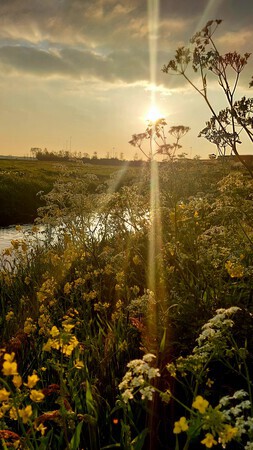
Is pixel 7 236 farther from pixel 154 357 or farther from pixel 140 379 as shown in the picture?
pixel 140 379

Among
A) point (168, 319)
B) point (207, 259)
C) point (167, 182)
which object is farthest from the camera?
point (167, 182)

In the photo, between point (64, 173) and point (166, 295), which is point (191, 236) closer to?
point (166, 295)

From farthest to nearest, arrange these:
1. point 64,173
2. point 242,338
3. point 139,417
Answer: point 64,173, point 242,338, point 139,417

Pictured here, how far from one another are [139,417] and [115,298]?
2767 mm

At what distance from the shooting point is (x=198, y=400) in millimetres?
1513

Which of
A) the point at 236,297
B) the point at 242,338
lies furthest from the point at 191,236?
the point at 242,338

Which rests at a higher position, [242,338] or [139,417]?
[242,338]

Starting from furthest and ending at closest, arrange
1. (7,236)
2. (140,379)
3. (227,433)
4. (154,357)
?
1. (7,236)
2. (154,357)
3. (140,379)
4. (227,433)

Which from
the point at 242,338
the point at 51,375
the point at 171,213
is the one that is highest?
the point at 171,213

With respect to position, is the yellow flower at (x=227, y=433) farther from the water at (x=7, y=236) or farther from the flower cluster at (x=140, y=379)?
the water at (x=7, y=236)

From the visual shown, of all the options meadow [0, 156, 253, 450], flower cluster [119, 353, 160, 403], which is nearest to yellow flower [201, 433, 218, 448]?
meadow [0, 156, 253, 450]

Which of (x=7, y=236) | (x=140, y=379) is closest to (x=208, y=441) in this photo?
(x=140, y=379)

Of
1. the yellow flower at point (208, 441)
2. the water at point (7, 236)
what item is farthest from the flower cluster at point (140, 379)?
the water at point (7, 236)

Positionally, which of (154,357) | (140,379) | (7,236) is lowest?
(7,236)
